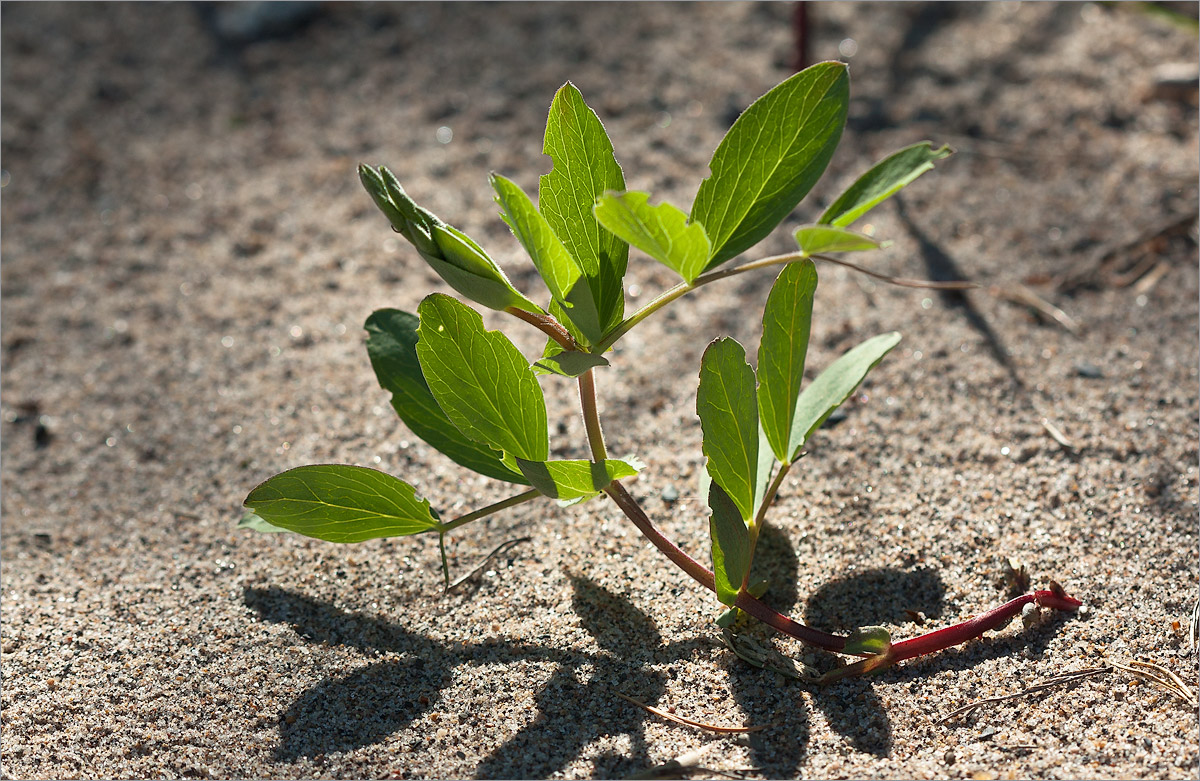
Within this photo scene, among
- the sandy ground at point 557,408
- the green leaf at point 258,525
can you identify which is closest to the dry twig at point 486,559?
the sandy ground at point 557,408

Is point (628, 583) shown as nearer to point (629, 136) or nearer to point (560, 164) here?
point (560, 164)

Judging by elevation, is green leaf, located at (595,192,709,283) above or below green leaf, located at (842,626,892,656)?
above

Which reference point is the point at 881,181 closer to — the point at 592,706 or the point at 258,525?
the point at 592,706

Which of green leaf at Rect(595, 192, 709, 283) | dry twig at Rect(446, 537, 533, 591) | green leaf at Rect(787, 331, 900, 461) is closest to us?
green leaf at Rect(595, 192, 709, 283)

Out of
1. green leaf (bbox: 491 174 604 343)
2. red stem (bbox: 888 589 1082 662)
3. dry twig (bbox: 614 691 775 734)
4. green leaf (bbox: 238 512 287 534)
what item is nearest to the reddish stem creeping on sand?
red stem (bbox: 888 589 1082 662)

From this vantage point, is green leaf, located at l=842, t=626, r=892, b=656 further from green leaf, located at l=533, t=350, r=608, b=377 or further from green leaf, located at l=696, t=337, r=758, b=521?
green leaf, located at l=533, t=350, r=608, b=377

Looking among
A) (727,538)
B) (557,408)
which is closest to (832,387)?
(727,538)

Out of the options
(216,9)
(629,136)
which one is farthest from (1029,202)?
(216,9)
